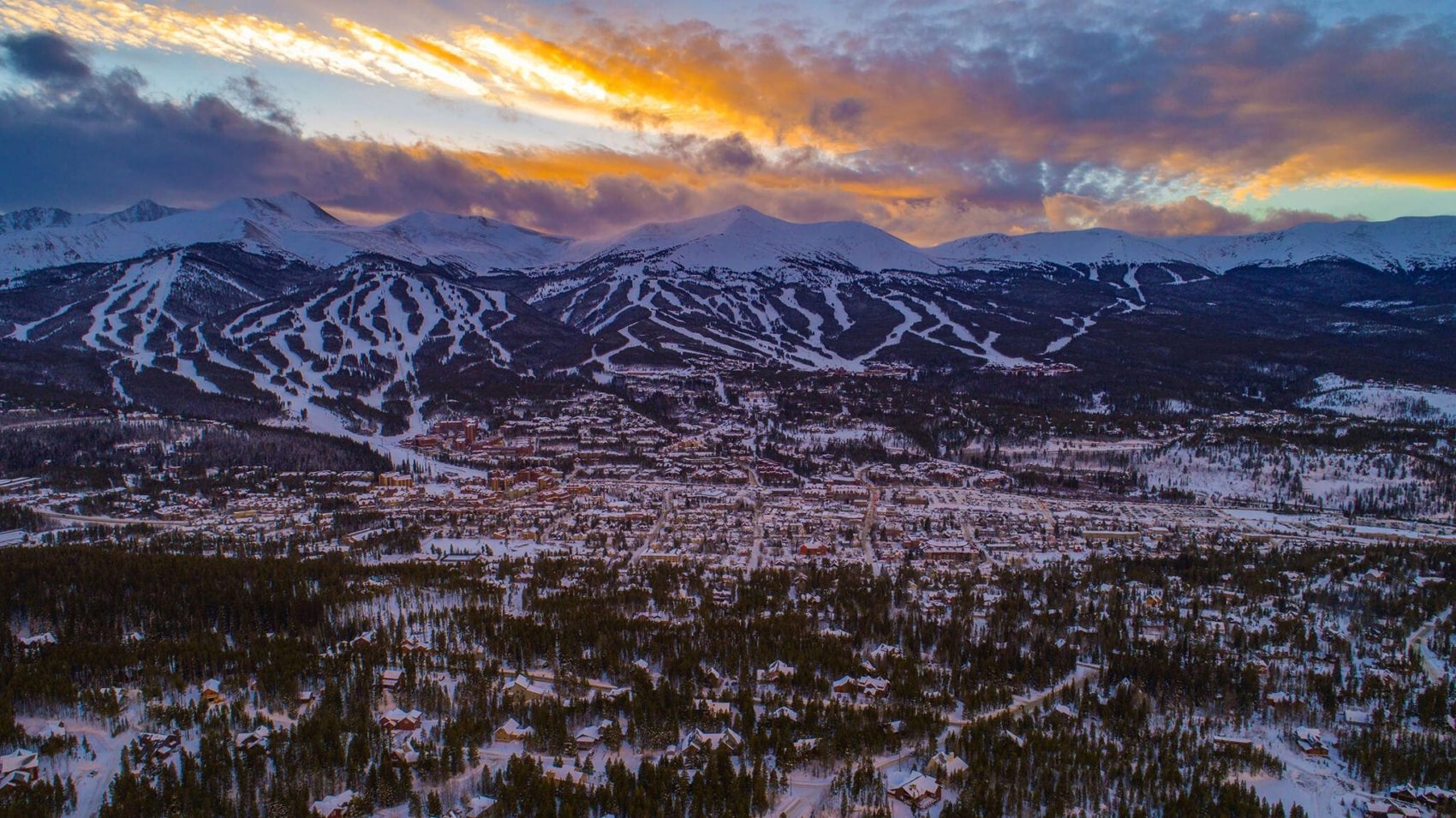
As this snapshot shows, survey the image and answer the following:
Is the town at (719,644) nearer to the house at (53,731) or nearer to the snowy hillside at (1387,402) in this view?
the house at (53,731)

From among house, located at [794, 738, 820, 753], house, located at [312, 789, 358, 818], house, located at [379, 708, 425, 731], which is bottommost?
house, located at [312, 789, 358, 818]

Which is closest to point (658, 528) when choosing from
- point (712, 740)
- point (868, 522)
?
point (868, 522)

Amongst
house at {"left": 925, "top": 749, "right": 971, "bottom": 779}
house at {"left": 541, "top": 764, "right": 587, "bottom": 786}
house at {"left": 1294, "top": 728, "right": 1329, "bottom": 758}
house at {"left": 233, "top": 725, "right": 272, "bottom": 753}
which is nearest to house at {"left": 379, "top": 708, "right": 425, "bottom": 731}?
house at {"left": 233, "top": 725, "right": 272, "bottom": 753}

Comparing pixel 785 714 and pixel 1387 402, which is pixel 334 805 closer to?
pixel 785 714

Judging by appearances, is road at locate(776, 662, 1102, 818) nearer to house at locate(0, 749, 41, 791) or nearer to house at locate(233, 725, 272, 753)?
A: house at locate(233, 725, 272, 753)

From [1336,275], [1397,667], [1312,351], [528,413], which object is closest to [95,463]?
[528,413]

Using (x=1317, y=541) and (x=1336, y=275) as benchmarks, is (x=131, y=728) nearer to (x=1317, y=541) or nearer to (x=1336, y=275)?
(x=1317, y=541)
